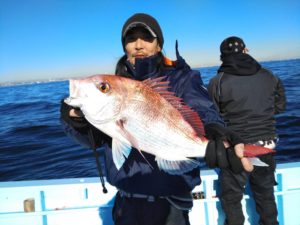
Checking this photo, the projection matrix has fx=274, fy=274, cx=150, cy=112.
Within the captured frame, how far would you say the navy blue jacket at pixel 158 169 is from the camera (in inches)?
101

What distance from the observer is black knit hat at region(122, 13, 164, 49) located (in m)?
2.72

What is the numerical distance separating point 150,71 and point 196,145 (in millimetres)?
898

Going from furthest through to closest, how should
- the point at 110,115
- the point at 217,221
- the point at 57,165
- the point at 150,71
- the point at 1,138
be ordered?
1. the point at 1,138
2. the point at 57,165
3. the point at 217,221
4. the point at 150,71
5. the point at 110,115

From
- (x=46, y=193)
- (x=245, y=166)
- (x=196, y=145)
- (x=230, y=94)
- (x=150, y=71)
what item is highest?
(x=150, y=71)

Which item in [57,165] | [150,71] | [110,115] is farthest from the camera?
[57,165]

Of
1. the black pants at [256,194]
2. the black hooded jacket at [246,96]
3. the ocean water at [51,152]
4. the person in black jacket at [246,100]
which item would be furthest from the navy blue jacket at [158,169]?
the ocean water at [51,152]

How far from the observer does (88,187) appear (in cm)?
421

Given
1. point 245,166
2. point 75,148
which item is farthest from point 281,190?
point 75,148

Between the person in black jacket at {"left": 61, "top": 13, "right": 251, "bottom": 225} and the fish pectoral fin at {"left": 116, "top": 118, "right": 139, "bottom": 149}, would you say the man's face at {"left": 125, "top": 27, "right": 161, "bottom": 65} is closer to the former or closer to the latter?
the person in black jacket at {"left": 61, "top": 13, "right": 251, "bottom": 225}

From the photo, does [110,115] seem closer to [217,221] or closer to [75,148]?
[217,221]

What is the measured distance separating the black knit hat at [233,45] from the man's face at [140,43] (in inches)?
90.6

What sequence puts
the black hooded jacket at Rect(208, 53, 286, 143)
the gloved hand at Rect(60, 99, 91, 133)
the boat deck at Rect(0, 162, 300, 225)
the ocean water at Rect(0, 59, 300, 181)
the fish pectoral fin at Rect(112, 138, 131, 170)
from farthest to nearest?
the ocean water at Rect(0, 59, 300, 181) → the black hooded jacket at Rect(208, 53, 286, 143) → the boat deck at Rect(0, 162, 300, 225) → the gloved hand at Rect(60, 99, 91, 133) → the fish pectoral fin at Rect(112, 138, 131, 170)

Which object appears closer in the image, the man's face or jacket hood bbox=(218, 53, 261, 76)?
the man's face

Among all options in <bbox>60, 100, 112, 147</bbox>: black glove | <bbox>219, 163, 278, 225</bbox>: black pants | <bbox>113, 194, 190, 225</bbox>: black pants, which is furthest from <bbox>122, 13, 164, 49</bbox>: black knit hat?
<bbox>219, 163, 278, 225</bbox>: black pants
